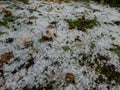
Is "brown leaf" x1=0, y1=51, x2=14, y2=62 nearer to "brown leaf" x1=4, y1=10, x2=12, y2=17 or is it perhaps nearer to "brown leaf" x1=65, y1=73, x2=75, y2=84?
"brown leaf" x1=65, y1=73, x2=75, y2=84

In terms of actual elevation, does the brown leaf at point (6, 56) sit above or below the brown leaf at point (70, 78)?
above

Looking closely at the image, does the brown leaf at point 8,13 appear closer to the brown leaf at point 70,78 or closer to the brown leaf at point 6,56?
the brown leaf at point 6,56

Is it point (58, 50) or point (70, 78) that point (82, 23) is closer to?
point (58, 50)

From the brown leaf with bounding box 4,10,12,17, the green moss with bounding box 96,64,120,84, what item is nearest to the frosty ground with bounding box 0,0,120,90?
the green moss with bounding box 96,64,120,84

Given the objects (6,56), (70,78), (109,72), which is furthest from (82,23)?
(6,56)

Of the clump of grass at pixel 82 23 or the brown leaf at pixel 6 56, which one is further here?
the clump of grass at pixel 82 23

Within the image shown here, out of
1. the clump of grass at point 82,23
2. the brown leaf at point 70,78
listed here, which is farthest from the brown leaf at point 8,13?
the brown leaf at point 70,78
